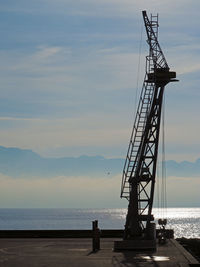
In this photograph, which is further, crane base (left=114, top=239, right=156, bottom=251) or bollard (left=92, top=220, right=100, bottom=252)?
crane base (left=114, top=239, right=156, bottom=251)

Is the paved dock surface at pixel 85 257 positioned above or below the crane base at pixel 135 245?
below

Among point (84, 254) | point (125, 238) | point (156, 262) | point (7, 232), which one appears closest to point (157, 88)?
point (125, 238)


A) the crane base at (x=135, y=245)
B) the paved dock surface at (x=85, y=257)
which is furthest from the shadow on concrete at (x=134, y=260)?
the crane base at (x=135, y=245)

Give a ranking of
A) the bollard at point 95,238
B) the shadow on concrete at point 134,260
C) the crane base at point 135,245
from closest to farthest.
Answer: the shadow on concrete at point 134,260 → the bollard at point 95,238 → the crane base at point 135,245

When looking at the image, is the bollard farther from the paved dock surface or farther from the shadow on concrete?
the shadow on concrete

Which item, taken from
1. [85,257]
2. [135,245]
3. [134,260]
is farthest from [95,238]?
[134,260]

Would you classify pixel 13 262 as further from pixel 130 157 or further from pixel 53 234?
pixel 53 234

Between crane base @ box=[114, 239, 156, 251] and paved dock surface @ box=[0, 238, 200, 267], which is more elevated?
crane base @ box=[114, 239, 156, 251]

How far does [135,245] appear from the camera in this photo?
41.5m

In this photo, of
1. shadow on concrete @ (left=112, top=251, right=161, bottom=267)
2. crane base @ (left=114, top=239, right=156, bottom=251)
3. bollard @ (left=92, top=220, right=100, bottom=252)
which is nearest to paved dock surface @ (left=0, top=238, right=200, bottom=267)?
shadow on concrete @ (left=112, top=251, right=161, bottom=267)

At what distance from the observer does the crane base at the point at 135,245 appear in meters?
41.0

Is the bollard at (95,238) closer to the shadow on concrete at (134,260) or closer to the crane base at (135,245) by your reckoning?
the crane base at (135,245)

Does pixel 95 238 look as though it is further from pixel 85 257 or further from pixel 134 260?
pixel 134 260

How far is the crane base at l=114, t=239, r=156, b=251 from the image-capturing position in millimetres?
41000
